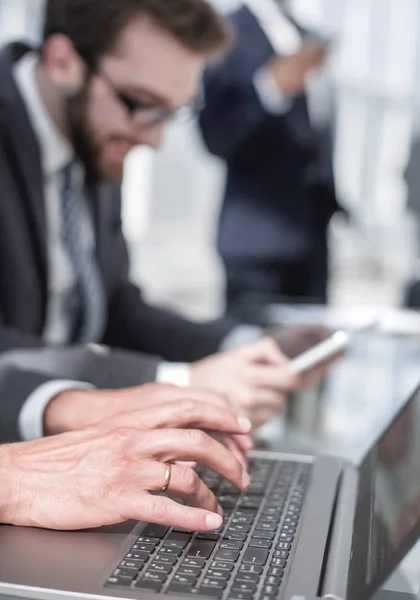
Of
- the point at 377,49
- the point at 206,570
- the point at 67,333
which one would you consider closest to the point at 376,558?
the point at 206,570

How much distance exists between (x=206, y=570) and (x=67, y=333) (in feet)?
2.65

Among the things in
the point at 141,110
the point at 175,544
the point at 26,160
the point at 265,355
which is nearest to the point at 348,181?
the point at 141,110

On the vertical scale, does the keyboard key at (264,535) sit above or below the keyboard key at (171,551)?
below

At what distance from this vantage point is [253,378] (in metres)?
0.89

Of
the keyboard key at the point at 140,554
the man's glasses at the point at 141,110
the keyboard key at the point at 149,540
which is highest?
the man's glasses at the point at 141,110

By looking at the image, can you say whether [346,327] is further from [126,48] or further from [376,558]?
[376,558]

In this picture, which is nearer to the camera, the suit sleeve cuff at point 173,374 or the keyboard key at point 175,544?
the keyboard key at point 175,544

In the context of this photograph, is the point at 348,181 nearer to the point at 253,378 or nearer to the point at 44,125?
the point at 44,125

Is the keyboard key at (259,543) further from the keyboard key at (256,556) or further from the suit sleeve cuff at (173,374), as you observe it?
the suit sleeve cuff at (173,374)

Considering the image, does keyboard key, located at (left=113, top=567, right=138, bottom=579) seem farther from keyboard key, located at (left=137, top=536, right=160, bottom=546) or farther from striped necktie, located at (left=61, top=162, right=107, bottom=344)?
striped necktie, located at (left=61, top=162, right=107, bottom=344)

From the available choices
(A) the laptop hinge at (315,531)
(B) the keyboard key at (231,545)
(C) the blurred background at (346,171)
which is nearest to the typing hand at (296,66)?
(A) the laptop hinge at (315,531)

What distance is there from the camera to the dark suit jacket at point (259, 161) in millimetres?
1910

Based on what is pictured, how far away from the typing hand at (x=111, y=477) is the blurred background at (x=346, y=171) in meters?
3.39

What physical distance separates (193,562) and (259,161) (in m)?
1.55
